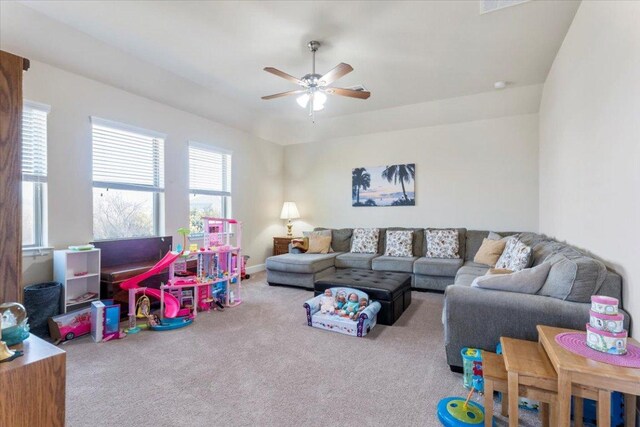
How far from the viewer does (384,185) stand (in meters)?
5.72

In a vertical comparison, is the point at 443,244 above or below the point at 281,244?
above

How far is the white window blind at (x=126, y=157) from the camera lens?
140 inches

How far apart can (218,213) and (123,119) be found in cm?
201

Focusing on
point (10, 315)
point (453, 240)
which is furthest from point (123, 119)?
point (453, 240)

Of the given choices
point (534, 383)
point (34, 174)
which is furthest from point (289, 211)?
point (534, 383)

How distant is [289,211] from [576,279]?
507cm

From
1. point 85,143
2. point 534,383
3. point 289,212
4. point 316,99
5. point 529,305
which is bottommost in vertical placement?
point 534,383

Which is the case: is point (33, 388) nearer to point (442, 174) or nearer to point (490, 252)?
point (490, 252)

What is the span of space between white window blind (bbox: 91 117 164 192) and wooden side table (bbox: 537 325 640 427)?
14.5 ft

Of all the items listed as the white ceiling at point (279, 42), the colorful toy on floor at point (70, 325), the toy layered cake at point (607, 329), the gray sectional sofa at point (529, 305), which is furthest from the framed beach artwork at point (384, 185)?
the colorful toy on floor at point (70, 325)

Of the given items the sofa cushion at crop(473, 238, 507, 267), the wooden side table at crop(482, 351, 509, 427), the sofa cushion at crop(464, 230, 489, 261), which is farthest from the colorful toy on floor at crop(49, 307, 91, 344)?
the sofa cushion at crop(464, 230, 489, 261)

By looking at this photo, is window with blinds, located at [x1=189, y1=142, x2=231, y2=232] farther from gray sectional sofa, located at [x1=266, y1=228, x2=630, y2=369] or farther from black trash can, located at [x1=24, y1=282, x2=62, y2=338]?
gray sectional sofa, located at [x1=266, y1=228, x2=630, y2=369]

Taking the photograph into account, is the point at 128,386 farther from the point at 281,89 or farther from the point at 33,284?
the point at 281,89

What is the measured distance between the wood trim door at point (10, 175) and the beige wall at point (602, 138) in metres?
2.78
